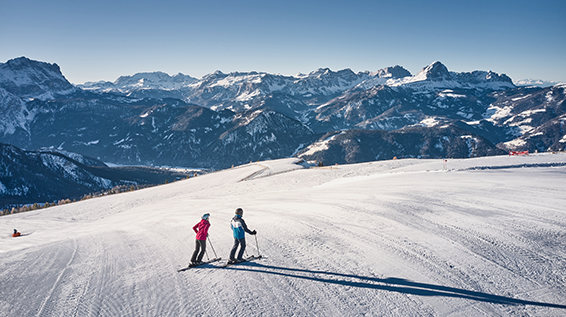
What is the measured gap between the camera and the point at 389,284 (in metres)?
8.30

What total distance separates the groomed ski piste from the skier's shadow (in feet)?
0.14

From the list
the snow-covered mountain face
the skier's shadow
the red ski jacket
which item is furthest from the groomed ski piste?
the snow-covered mountain face

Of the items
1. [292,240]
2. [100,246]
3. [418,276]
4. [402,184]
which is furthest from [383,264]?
[402,184]

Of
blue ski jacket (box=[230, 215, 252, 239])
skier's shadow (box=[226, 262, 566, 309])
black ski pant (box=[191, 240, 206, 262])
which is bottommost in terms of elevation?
skier's shadow (box=[226, 262, 566, 309])

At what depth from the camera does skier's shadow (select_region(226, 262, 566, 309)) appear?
756 centimetres

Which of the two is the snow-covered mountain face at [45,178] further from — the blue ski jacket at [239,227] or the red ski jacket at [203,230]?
the blue ski jacket at [239,227]

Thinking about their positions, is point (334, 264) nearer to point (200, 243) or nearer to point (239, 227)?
point (239, 227)

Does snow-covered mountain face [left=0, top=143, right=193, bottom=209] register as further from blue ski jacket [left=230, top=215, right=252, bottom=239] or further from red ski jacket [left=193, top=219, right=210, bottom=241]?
blue ski jacket [left=230, top=215, right=252, bottom=239]

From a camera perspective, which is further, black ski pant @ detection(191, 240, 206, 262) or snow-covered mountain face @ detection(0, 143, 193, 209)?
snow-covered mountain face @ detection(0, 143, 193, 209)

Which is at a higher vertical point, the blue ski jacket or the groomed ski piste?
the blue ski jacket

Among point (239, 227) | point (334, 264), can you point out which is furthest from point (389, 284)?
point (239, 227)

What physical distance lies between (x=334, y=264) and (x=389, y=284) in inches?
73.9

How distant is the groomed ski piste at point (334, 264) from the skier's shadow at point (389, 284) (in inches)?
1.6

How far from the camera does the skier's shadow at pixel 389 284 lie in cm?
756
